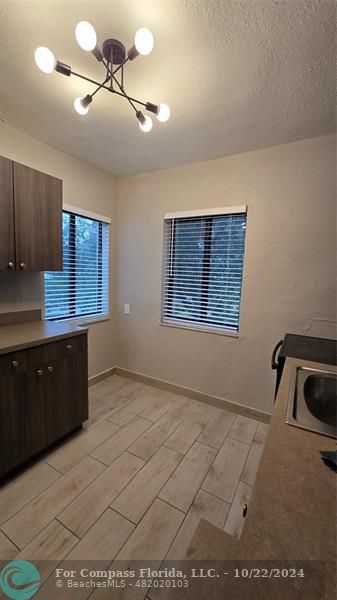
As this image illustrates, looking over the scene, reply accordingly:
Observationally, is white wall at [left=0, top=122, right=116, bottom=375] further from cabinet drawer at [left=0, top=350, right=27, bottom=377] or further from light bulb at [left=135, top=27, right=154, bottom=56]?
light bulb at [left=135, top=27, right=154, bottom=56]

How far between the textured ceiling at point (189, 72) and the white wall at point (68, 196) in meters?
0.16

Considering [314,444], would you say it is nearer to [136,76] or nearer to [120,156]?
[136,76]

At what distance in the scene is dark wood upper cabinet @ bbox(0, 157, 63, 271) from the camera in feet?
5.54

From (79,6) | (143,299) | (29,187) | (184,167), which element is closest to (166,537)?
(143,299)

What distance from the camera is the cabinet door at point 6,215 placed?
1.65 m

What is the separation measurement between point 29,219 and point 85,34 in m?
1.21

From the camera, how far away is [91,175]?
2.69 m

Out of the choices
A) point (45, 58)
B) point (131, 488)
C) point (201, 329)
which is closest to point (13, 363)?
point (131, 488)

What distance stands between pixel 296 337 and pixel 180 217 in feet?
5.49

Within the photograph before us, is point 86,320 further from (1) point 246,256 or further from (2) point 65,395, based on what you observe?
(1) point 246,256

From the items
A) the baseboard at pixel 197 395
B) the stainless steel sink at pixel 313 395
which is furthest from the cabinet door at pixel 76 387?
the stainless steel sink at pixel 313 395

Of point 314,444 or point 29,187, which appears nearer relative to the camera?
point 314,444

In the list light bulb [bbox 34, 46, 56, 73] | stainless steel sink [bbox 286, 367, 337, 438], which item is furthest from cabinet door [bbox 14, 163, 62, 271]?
stainless steel sink [bbox 286, 367, 337, 438]

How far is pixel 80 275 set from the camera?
2.77m
